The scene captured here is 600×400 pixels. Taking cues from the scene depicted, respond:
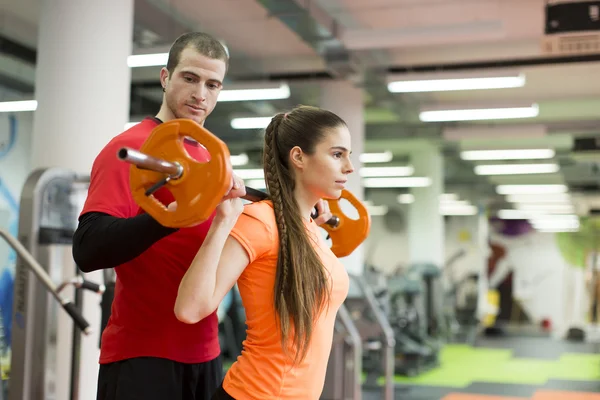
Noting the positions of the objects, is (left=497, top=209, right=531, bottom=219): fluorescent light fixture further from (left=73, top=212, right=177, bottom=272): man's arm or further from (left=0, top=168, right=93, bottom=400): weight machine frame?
(left=73, top=212, right=177, bottom=272): man's arm

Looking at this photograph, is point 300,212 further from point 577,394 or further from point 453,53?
point 577,394

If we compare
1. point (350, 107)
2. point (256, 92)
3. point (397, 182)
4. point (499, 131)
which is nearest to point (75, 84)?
point (256, 92)

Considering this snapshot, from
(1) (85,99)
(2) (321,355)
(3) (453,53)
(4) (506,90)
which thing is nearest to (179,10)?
(1) (85,99)

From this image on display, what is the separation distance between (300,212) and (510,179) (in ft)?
47.0

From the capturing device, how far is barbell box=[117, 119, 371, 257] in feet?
3.92

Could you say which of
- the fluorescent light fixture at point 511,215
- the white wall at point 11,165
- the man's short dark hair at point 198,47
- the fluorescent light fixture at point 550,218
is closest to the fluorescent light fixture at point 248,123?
the white wall at point 11,165

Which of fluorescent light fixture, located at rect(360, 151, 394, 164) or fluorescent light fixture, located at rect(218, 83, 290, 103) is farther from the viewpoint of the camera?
fluorescent light fixture, located at rect(360, 151, 394, 164)

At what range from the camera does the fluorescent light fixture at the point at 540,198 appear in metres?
16.6

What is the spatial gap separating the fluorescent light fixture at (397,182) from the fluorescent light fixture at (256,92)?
237 inches

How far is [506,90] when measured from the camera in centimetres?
949

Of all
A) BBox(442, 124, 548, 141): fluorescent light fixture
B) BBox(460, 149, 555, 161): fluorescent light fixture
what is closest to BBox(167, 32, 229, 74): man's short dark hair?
BBox(442, 124, 548, 141): fluorescent light fixture

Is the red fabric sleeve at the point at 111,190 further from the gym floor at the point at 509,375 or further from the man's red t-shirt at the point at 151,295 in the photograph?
the gym floor at the point at 509,375

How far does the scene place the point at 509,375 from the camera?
9.80m

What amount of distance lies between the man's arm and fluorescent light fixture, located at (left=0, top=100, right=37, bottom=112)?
315 cm
